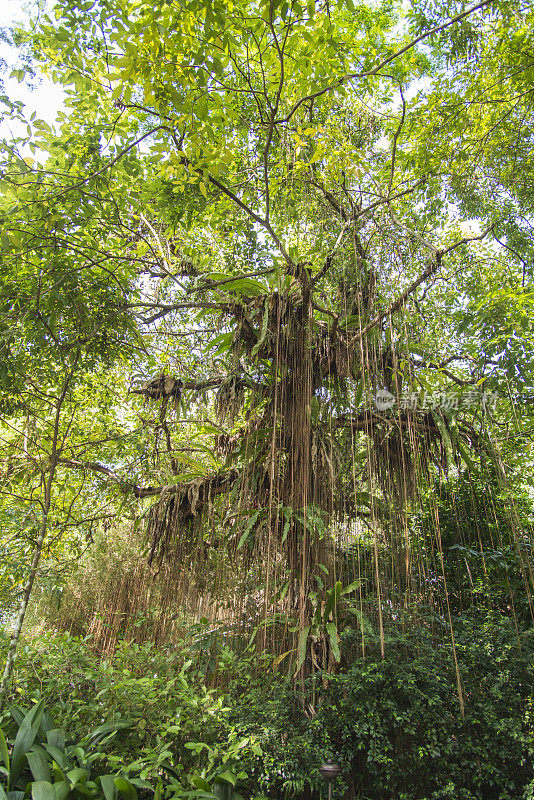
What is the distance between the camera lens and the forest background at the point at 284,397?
1.81 meters

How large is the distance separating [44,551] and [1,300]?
1865 mm

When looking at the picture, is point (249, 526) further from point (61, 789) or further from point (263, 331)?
point (61, 789)

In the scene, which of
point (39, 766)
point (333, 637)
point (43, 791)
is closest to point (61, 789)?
point (43, 791)

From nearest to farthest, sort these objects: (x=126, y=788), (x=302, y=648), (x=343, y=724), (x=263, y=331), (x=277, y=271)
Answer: (x=126, y=788) → (x=343, y=724) → (x=302, y=648) → (x=263, y=331) → (x=277, y=271)

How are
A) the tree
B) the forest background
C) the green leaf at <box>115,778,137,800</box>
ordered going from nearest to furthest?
the green leaf at <box>115,778,137,800</box> < the forest background < the tree

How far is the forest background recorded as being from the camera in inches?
71.4

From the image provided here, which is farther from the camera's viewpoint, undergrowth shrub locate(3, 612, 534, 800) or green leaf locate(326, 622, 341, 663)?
green leaf locate(326, 622, 341, 663)

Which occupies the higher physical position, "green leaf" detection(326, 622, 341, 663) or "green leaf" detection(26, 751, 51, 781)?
"green leaf" detection(326, 622, 341, 663)

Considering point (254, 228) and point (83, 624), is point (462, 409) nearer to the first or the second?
point (254, 228)

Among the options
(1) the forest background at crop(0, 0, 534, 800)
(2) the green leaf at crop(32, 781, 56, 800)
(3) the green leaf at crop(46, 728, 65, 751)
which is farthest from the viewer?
(1) the forest background at crop(0, 0, 534, 800)

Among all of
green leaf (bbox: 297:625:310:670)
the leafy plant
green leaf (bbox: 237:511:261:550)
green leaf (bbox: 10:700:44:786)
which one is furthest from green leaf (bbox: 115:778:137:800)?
green leaf (bbox: 237:511:261:550)

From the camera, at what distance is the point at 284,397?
2648 millimetres

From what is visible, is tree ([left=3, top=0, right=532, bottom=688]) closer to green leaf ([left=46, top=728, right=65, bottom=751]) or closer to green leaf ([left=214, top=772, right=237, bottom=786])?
green leaf ([left=214, top=772, right=237, bottom=786])

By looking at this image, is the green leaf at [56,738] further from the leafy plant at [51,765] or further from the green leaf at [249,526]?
the green leaf at [249,526]
